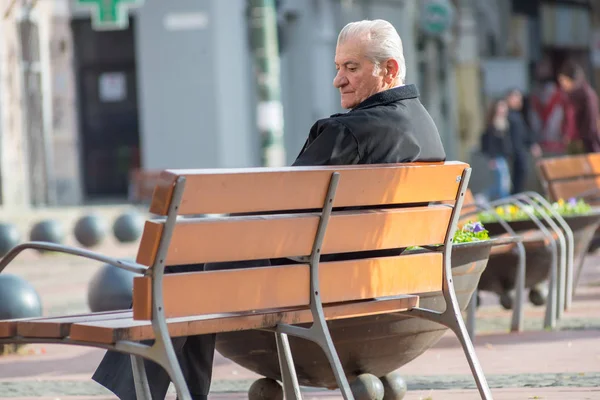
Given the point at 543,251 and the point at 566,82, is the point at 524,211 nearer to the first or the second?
the point at 543,251

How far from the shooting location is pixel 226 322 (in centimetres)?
487

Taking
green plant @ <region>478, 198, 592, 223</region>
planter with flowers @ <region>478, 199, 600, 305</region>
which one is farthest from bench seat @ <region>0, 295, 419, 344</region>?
green plant @ <region>478, 198, 592, 223</region>

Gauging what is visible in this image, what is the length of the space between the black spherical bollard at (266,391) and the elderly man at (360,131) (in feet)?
2.19

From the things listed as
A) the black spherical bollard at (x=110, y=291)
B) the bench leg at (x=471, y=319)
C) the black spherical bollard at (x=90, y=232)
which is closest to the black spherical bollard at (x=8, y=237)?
the black spherical bollard at (x=90, y=232)

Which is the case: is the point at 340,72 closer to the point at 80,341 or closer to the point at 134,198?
the point at 80,341

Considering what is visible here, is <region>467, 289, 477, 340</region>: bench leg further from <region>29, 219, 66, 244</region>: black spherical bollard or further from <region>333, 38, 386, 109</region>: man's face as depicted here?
<region>29, 219, 66, 244</region>: black spherical bollard

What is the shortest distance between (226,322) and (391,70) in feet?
4.49

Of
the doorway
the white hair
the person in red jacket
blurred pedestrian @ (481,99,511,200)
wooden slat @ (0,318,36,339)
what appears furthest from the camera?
the doorway

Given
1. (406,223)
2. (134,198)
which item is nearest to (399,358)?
(406,223)

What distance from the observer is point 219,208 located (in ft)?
15.5

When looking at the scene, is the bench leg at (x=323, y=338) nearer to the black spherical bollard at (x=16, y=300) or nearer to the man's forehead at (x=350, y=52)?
the man's forehead at (x=350, y=52)

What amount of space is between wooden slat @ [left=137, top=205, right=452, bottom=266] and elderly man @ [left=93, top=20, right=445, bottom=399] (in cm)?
23

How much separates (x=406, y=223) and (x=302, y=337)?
0.61 m

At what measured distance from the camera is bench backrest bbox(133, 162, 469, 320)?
462cm
